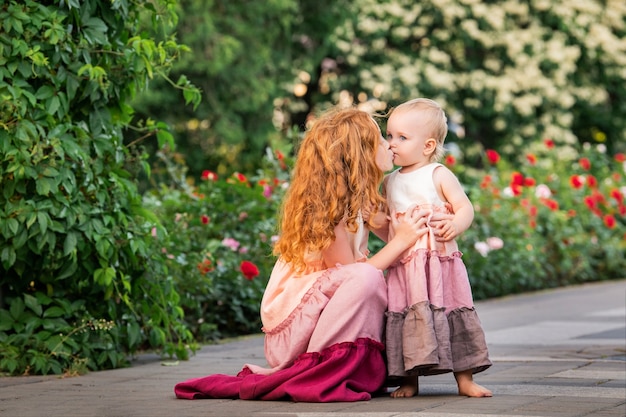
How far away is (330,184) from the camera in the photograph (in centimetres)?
562

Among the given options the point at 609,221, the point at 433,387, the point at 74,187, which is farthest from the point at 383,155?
the point at 609,221

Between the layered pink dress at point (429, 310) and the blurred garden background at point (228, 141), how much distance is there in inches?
73.6

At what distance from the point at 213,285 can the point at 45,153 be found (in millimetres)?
2775

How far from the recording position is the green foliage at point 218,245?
8.58m

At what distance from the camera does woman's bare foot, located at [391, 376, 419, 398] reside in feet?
18.2

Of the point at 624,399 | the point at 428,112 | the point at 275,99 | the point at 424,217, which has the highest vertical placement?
the point at 275,99

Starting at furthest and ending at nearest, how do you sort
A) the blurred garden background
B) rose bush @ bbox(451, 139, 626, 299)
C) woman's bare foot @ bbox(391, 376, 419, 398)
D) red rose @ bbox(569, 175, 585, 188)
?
red rose @ bbox(569, 175, 585, 188), rose bush @ bbox(451, 139, 626, 299), the blurred garden background, woman's bare foot @ bbox(391, 376, 419, 398)

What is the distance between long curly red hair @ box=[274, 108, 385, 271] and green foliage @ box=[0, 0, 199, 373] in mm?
1416

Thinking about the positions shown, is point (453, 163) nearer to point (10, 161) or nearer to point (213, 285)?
point (213, 285)

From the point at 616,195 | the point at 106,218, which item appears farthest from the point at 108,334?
the point at 616,195

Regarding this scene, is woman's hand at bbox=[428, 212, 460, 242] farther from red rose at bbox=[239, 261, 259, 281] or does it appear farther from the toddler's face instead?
red rose at bbox=[239, 261, 259, 281]

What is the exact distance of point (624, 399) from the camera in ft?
17.5

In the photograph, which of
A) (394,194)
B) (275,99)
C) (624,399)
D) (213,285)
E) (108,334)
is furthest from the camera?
(275,99)

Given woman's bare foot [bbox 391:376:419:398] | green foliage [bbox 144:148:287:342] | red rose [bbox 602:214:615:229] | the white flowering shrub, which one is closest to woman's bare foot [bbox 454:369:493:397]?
woman's bare foot [bbox 391:376:419:398]
